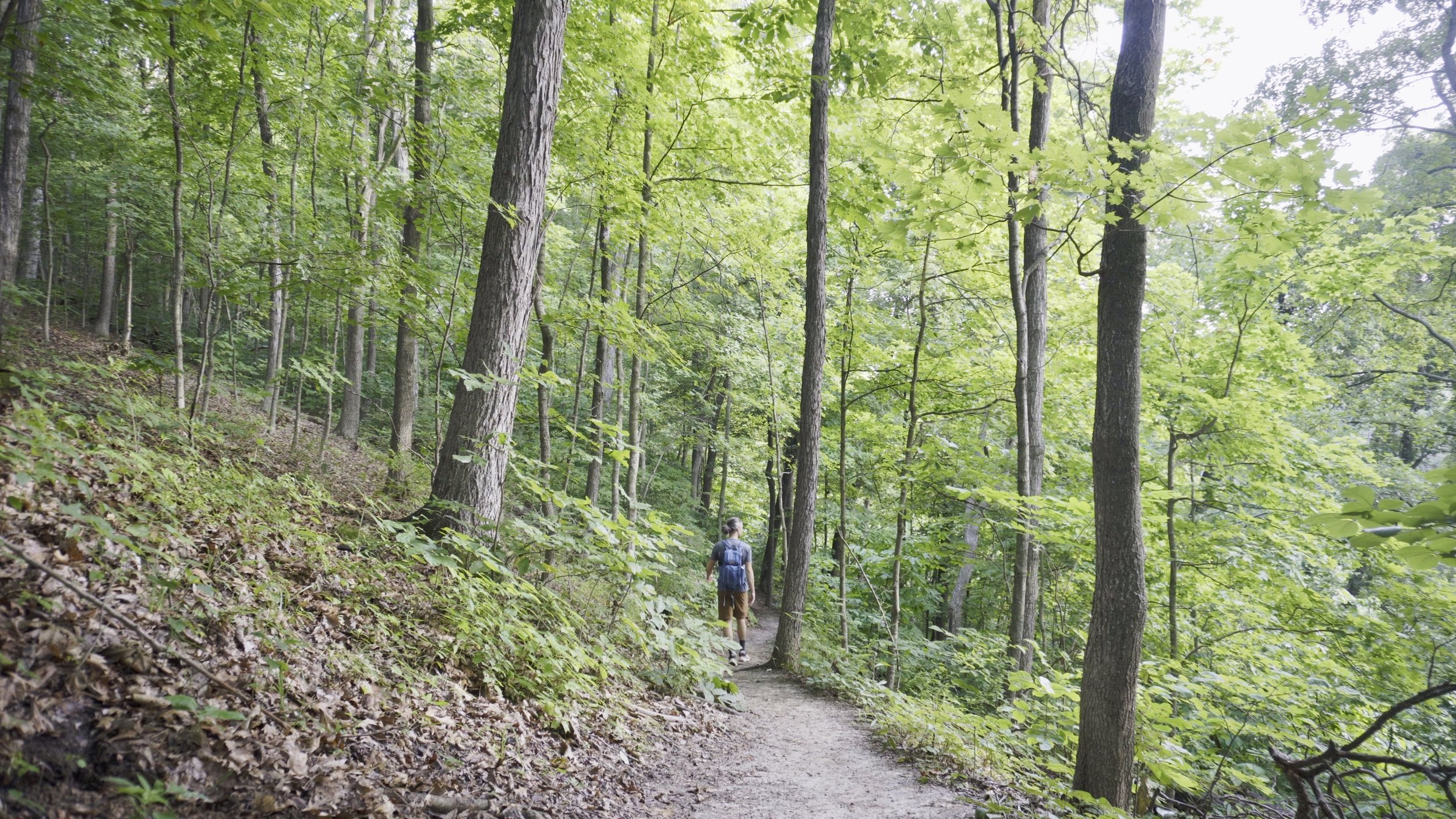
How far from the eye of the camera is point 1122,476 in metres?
3.80

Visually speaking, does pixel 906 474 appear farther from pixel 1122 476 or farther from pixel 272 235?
pixel 272 235

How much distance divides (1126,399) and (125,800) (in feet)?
16.0

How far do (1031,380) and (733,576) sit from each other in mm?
4666

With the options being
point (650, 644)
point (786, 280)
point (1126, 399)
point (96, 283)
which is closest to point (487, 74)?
point (786, 280)

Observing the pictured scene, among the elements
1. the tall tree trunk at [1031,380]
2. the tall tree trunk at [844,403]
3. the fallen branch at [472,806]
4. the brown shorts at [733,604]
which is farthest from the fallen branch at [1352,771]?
the tall tree trunk at [844,403]

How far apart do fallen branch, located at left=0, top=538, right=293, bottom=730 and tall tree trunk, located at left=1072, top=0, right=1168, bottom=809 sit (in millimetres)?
4323

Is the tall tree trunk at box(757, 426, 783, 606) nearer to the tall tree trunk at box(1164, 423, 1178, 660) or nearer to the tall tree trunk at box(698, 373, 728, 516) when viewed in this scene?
the tall tree trunk at box(698, 373, 728, 516)

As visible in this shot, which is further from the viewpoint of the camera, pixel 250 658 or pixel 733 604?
pixel 733 604

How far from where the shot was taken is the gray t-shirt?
8531mm

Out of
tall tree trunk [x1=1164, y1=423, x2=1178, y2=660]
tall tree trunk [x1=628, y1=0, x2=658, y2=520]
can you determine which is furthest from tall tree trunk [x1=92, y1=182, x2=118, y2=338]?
tall tree trunk [x1=1164, y1=423, x2=1178, y2=660]

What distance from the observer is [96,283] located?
72.7 ft

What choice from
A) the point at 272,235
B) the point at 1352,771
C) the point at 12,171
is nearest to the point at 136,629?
the point at 1352,771

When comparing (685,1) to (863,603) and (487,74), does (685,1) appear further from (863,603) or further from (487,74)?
(863,603)

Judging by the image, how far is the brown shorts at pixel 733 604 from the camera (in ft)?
28.5
